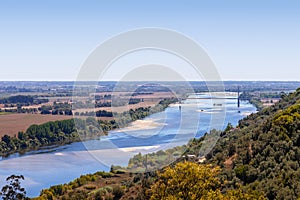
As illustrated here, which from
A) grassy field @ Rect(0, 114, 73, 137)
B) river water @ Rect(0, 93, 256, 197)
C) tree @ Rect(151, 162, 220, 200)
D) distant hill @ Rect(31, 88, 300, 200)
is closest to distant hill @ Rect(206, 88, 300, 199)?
distant hill @ Rect(31, 88, 300, 200)

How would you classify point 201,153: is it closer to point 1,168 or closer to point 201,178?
point 201,178

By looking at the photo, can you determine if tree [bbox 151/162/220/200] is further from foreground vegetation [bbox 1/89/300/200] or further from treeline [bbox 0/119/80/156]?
treeline [bbox 0/119/80/156]

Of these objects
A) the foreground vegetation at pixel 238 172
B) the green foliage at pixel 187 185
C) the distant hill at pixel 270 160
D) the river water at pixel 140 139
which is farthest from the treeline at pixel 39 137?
the green foliage at pixel 187 185

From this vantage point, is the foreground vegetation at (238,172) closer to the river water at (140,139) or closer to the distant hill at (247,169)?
the distant hill at (247,169)

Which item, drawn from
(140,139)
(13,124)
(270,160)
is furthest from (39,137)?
(270,160)

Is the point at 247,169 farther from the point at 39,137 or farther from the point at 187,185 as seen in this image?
the point at 39,137

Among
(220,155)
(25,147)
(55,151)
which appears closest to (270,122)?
(220,155)
